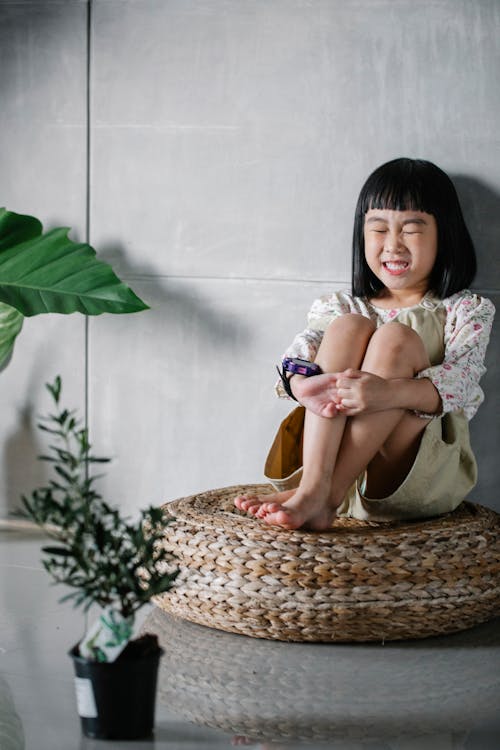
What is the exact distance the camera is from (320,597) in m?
1.96

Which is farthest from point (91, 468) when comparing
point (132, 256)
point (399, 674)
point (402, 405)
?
point (399, 674)

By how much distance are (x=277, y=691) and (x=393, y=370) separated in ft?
2.31

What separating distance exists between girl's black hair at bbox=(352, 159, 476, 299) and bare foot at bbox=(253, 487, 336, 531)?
0.64 metres

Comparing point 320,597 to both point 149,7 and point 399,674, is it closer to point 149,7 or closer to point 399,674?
point 399,674

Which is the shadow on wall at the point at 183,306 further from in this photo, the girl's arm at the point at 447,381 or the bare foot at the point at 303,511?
the bare foot at the point at 303,511

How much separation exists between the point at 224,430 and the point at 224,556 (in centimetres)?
79

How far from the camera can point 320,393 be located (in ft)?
7.10

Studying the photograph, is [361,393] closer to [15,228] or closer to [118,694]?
[118,694]

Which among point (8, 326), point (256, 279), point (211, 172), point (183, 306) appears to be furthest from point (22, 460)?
point (211, 172)

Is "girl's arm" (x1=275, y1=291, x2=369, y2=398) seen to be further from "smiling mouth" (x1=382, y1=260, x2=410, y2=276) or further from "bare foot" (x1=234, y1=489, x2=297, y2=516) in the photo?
"bare foot" (x1=234, y1=489, x2=297, y2=516)

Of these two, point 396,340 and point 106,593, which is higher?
point 396,340

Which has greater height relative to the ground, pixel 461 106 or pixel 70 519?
pixel 461 106

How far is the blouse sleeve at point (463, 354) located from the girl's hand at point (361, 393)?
0.15 meters

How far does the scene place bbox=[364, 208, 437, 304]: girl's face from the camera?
241 cm
